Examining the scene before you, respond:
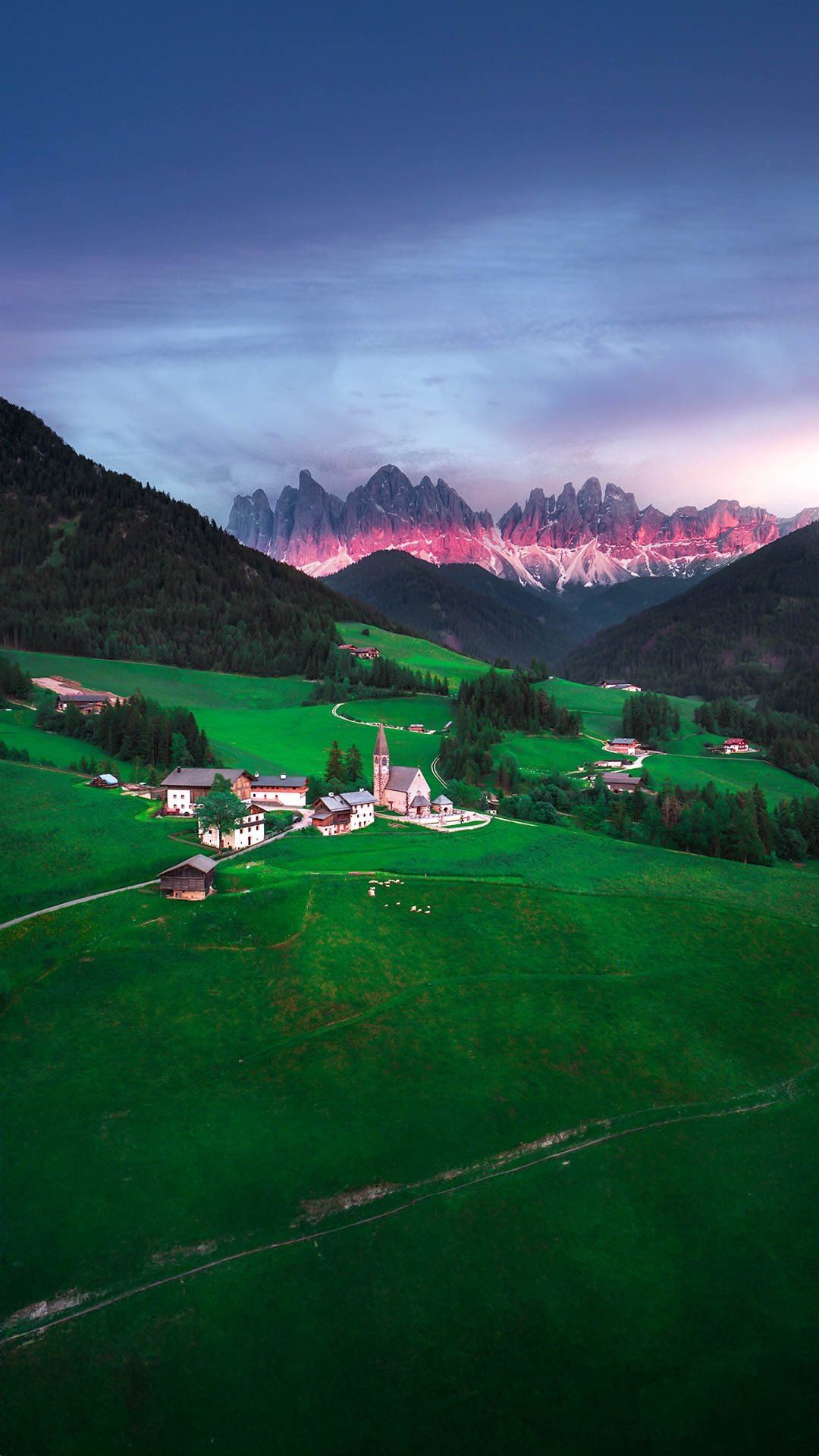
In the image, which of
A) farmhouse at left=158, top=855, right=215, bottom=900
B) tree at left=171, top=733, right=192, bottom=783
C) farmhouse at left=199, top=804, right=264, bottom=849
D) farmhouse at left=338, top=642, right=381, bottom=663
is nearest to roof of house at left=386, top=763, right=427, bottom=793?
farmhouse at left=199, top=804, right=264, bottom=849

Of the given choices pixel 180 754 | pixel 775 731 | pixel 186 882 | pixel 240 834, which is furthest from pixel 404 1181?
pixel 775 731

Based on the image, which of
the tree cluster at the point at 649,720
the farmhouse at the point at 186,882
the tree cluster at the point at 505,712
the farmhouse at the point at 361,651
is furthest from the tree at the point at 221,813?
the farmhouse at the point at 361,651

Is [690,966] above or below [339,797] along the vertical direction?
below

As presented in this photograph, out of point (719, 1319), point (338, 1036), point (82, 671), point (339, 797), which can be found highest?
point (82, 671)

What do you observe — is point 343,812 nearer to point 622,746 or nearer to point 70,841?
point 70,841

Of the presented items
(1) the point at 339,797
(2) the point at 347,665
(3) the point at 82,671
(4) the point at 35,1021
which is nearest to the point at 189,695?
(3) the point at 82,671

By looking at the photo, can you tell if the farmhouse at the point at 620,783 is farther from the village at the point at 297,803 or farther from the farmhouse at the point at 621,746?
the farmhouse at the point at 621,746

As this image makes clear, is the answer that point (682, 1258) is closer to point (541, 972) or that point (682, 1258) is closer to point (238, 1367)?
point (238, 1367)

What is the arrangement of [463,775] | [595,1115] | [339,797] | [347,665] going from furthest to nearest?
[347,665] < [463,775] < [339,797] < [595,1115]
